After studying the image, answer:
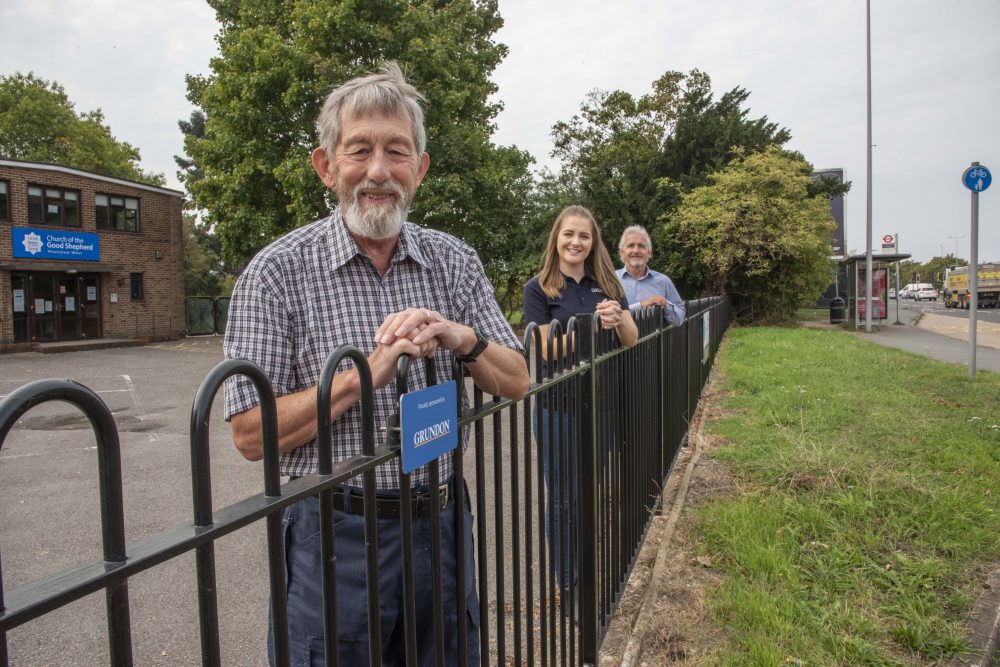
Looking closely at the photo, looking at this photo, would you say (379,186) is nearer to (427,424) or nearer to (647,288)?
(427,424)

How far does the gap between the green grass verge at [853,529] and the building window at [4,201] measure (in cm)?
2418

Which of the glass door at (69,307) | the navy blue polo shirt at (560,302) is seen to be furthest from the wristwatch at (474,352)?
the glass door at (69,307)

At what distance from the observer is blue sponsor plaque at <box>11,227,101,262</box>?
71.5 ft

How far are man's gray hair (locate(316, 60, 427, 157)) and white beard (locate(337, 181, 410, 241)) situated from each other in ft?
0.62

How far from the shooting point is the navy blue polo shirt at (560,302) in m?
3.61

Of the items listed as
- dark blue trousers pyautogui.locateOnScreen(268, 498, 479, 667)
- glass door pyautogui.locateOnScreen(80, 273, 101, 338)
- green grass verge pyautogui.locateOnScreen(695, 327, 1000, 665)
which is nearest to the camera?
dark blue trousers pyautogui.locateOnScreen(268, 498, 479, 667)

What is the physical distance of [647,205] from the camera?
82.8 feet

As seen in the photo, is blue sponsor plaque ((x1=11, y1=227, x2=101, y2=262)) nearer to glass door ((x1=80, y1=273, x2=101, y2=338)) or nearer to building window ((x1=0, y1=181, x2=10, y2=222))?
building window ((x1=0, y1=181, x2=10, y2=222))

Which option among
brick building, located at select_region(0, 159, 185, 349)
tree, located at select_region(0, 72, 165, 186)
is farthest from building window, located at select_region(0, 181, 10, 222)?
tree, located at select_region(0, 72, 165, 186)

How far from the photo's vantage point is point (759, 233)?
22.1 metres

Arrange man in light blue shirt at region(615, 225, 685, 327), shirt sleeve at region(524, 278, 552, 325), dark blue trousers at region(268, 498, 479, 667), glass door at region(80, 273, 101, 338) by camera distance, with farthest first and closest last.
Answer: glass door at region(80, 273, 101, 338)
man in light blue shirt at region(615, 225, 685, 327)
shirt sleeve at region(524, 278, 552, 325)
dark blue trousers at region(268, 498, 479, 667)

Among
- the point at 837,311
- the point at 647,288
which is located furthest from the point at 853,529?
the point at 837,311

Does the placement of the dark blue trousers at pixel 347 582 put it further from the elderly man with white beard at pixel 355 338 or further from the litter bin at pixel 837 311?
the litter bin at pixel 837 311

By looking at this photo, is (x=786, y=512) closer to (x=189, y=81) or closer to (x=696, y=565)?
(x=696, y=565)
